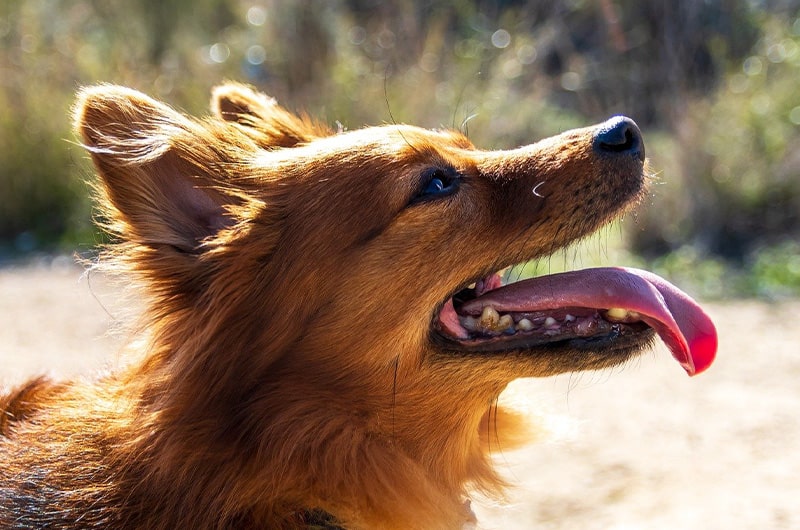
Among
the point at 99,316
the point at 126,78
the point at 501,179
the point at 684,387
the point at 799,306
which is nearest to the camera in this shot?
the point at 501,179

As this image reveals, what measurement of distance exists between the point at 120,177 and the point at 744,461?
3969 millimetres

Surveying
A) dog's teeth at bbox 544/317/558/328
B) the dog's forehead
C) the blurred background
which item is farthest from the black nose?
the blurred background

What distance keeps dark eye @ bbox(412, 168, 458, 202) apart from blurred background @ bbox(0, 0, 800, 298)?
6100 mm

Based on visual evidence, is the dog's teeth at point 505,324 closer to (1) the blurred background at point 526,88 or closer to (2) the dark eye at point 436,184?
(2) the dark eye at point 436,184

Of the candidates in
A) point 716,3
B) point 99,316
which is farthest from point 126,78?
point 716,3

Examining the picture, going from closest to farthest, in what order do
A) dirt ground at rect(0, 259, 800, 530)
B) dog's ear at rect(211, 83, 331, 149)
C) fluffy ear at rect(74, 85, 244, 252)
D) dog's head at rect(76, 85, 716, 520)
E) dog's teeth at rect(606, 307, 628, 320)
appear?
1. fluffy ear at rect(74, 85, 244, 252)
2. dog's head at rect(76, 85, 716, 520)
3. dog's teeth at rect(606, 307, 628, 320)
4. dog's ear at rect(211, 83, 331, 149)
5. dirt ground at rect(0, 259, 800, 530)

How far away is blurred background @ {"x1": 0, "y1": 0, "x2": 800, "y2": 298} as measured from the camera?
33.0 feet

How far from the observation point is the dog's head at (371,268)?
3195 millimetres

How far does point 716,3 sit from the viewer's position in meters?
12.5

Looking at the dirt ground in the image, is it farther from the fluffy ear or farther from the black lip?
the black lip

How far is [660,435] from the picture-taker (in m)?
5.87

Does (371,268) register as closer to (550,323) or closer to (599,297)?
(550,323)

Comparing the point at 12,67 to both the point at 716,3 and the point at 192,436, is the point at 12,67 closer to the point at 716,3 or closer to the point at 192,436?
the point at 716,3

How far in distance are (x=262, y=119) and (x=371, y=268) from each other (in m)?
1.11
